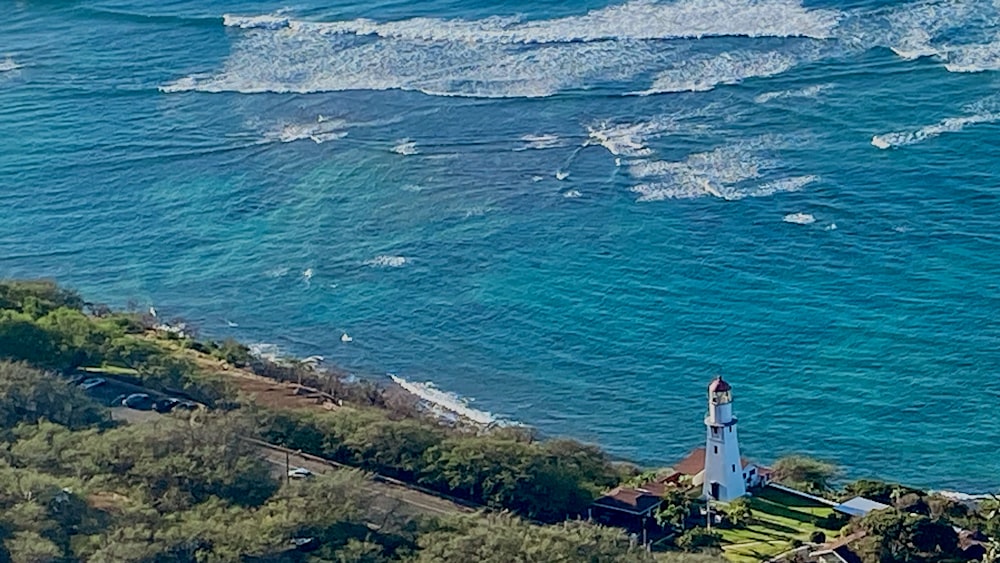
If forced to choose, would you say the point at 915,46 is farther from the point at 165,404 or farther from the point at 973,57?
the point at 165,404

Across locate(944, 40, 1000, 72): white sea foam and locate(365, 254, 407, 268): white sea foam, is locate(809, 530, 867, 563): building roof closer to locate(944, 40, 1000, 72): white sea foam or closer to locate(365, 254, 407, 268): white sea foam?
locate(365, 254, 407, 268): white sea foam

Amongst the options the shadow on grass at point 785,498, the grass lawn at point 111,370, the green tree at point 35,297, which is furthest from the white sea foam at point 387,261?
the shadow on grass at point 785,498

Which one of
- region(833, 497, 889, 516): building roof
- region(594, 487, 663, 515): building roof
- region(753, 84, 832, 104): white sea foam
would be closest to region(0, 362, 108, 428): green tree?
region(594, 487, 663, 515): building roof

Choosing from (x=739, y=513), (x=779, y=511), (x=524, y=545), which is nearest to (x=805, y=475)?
(x=779, y=511)

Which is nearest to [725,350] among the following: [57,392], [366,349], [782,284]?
[782,284]

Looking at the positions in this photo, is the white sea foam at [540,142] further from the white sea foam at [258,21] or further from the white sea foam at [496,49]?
the white sea foam at [258,21]

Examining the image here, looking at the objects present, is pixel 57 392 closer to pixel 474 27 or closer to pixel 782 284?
pixel 782 284
